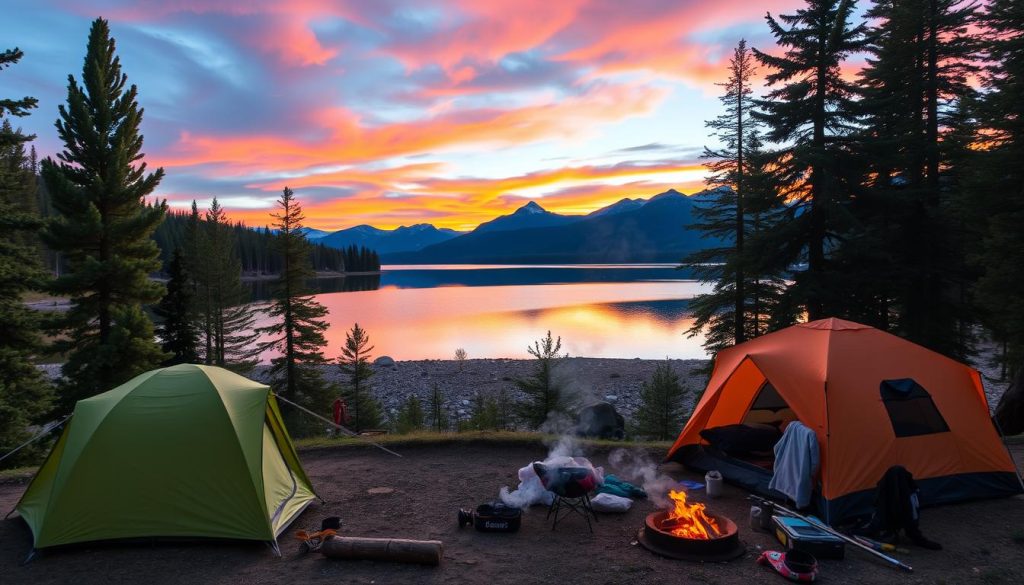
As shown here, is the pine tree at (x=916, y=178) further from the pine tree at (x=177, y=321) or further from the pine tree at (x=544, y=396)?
the pine tree at (x=177, y=321)

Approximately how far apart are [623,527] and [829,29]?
49.9 feet

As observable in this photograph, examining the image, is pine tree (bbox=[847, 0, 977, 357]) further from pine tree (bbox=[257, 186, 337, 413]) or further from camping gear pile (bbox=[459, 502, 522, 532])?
pine tree (bbox=[257, 186, 337, 413])

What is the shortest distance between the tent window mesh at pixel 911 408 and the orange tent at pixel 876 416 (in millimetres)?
15

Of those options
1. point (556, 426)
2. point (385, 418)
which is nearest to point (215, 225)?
point (385, 418)

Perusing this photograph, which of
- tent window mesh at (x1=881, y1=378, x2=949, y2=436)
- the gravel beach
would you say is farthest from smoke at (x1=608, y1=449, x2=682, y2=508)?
the gravel beach

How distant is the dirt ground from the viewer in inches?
240

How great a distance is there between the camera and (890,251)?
674 inches

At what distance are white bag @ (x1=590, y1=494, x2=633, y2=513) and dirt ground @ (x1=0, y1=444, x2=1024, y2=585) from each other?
11cm

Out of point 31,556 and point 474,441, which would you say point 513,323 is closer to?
point 474,441

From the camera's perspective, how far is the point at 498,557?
663 cm

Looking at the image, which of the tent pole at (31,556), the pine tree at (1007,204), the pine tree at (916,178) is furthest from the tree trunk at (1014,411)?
the tent pole at (31,556)

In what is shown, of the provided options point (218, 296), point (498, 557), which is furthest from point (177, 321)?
point (498, 557)

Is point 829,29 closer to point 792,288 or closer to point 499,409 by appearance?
point 792,288

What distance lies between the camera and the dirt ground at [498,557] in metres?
6.10
